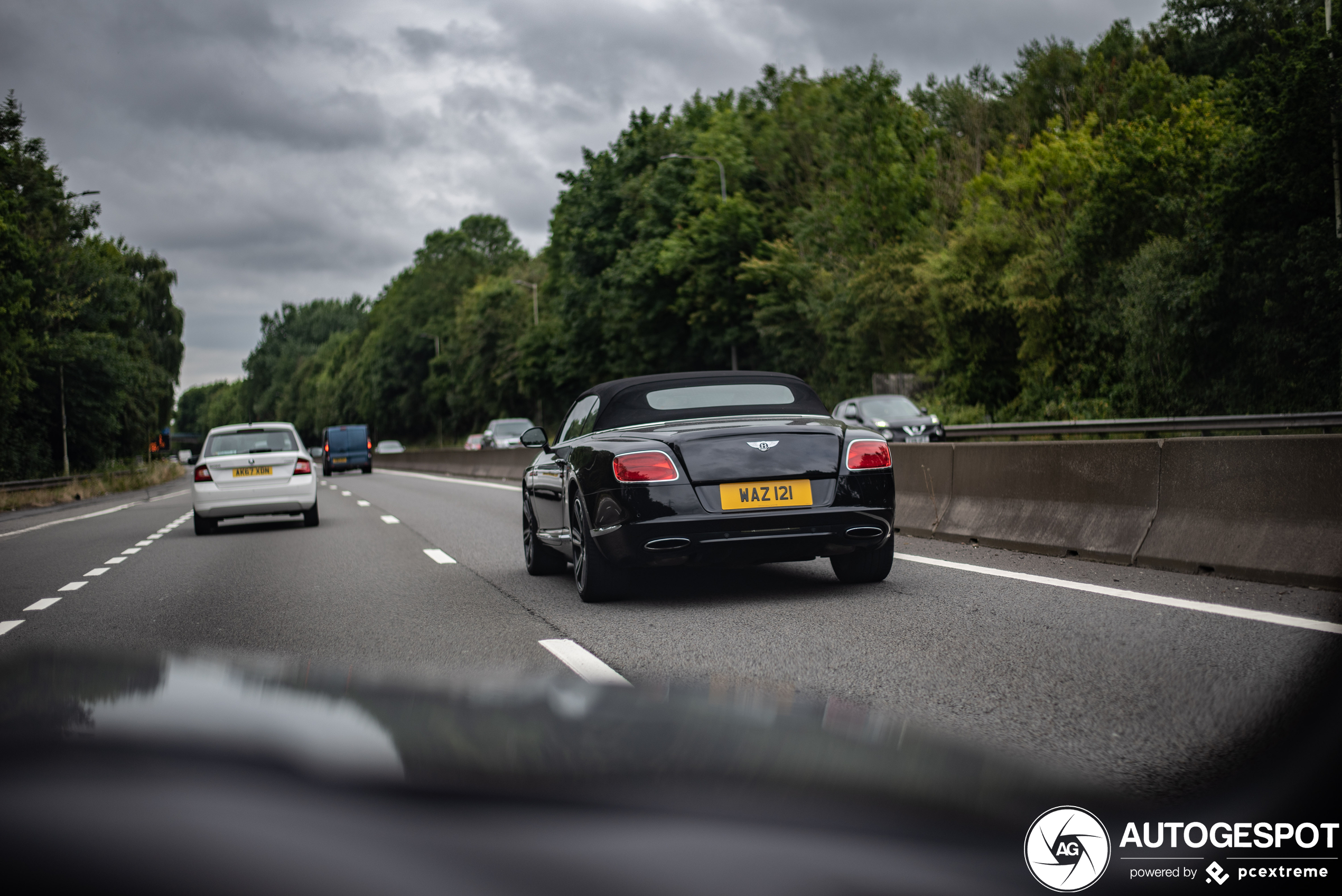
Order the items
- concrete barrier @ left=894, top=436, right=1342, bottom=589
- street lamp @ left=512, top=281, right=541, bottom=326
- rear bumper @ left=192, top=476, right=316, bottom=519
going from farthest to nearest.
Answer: street lamp @ left=512, top=281, right=541, bottom=326
rear bumper @ left=192, top=476, right=316, bottom=519
concrete barrier @ left=894, top=436, right=1342, bottom=589

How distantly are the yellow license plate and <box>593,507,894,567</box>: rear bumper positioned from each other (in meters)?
0.06

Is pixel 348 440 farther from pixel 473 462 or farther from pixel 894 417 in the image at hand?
pixel 894 417

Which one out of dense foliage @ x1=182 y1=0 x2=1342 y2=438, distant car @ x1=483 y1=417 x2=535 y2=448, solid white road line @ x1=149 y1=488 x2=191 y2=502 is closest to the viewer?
dense foliage @ x1=182 y1=0 x2=1342 y2=438

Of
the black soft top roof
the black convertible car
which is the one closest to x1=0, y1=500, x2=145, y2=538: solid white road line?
the black soft top roof

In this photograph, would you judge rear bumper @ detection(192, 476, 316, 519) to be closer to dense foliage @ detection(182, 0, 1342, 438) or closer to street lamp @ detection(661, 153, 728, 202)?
dense foliage @ detection(182, 0, 1342, 438)

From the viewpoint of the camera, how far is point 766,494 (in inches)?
292

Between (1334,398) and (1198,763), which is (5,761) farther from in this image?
(1334,398)

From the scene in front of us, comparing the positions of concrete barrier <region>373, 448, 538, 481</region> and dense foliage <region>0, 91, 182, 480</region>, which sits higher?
dense foliage <region>0, 91, 182, 480</region>

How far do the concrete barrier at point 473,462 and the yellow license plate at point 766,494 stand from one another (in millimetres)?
16416

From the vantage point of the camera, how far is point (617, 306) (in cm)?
5591

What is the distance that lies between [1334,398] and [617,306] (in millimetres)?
34427

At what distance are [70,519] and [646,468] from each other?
2088cm

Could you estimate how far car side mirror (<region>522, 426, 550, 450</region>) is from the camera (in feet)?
31.8

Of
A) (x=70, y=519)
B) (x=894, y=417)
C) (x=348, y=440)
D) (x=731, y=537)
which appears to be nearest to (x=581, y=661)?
(x=731, y=537)
